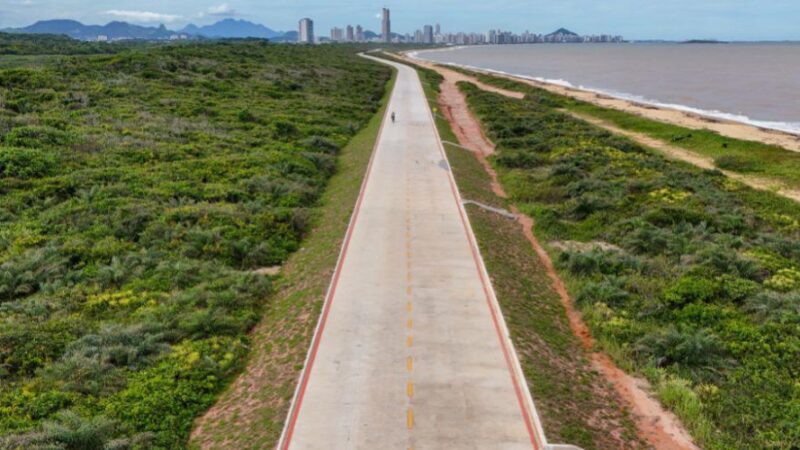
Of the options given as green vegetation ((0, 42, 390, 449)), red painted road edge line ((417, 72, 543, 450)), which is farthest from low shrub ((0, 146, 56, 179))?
red painted road edge line ((417, 72, 543, 450))

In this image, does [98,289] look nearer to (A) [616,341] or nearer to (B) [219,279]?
(B) [219,279]

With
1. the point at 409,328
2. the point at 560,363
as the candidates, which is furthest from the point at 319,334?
the point at 560,363

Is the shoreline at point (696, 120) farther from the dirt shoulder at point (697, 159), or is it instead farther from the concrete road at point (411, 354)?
the concrete road at point (411, 354)

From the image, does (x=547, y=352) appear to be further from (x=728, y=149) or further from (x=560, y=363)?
(x=728, y=149)

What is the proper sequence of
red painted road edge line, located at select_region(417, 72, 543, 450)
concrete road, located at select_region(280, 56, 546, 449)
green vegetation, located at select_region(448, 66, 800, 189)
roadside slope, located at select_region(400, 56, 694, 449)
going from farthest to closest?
green vegetation, located at select_region(448, 66, 800, 189) < roadside slope, located at select_region(400, 56, 694, 449) < red painted road edge line, located at select_region(417, 72, 543, 450) < concrete road, located at select_region(280, 56, 546, 449)

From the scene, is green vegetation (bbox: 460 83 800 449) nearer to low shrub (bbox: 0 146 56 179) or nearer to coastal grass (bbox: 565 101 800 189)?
coastal grass (bbox: 565 101 800 189)

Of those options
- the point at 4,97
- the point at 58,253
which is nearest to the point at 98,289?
the point at 58,253
